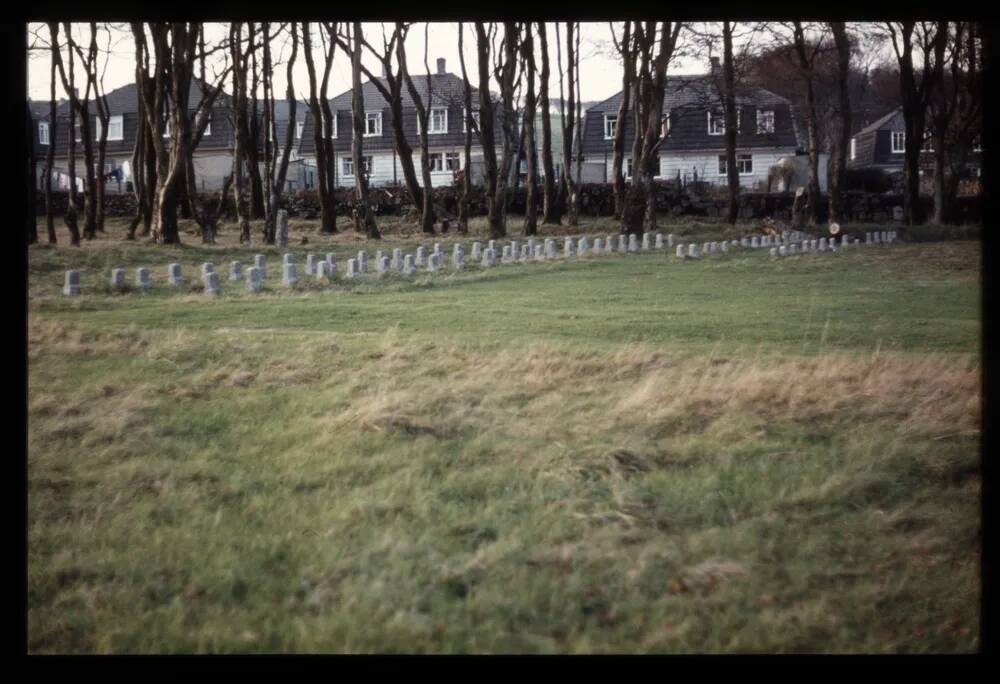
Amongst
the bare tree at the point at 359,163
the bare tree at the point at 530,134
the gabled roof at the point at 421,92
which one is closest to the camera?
the bare tree at the point at 359,163

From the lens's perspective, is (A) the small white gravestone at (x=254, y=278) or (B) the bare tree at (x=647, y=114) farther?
(B) the bare tree at (x=647, y=114)

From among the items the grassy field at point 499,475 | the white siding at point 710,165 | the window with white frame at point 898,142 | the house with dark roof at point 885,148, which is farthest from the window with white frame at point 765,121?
the grassy field at point 499,475

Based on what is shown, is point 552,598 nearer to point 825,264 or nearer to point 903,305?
point 903,305

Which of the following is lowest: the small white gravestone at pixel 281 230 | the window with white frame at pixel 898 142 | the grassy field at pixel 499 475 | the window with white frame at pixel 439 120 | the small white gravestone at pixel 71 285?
the grassy field at pixel 499 475

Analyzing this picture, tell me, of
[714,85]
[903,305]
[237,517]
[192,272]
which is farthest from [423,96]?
[237,517]

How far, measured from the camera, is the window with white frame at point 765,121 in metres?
10.8

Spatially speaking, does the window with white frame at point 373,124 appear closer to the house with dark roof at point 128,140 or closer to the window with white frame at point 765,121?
the house with dark roof at point 128,140

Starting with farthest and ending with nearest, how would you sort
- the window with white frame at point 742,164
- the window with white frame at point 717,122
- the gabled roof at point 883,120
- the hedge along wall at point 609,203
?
the window with white frame at point 717,122
the window with white frame at point 742,164
the hedge along wall at point 609,203
the gabled roof at point 883,120

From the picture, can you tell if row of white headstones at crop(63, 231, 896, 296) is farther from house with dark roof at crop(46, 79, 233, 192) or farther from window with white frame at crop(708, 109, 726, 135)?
house with dark roof at crop(46, 79, 233, 192)

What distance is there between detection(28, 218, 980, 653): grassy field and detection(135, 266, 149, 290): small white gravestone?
0.21 meters

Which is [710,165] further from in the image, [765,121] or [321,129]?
[321,129]

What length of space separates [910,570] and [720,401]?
1.34 meters

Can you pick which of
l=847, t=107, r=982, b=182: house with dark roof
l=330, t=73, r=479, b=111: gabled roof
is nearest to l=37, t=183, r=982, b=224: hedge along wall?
l=847, t=107, r=982, b=182: house with dark roof
